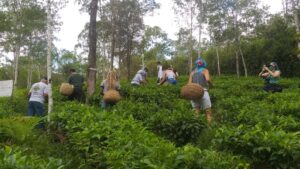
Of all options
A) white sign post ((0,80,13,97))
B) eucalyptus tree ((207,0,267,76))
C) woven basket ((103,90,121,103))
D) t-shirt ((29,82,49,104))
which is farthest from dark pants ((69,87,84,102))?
eucalyptus tree ((207,0,267,76))

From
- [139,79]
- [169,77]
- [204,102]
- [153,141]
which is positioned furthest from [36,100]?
[169,77]

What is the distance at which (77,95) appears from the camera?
14.1 m

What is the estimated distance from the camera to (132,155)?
4789 mm

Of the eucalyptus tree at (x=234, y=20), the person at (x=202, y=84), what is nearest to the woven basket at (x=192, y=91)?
the person at (x=202, y=84)

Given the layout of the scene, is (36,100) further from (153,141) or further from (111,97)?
(153,141)

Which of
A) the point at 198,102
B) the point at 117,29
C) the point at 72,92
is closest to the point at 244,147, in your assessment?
the point at 198,102

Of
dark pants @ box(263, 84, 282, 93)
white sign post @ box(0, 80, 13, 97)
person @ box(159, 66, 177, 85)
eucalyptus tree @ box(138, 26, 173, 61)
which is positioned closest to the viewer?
white sign post @ box(0, 80, 13, 97)

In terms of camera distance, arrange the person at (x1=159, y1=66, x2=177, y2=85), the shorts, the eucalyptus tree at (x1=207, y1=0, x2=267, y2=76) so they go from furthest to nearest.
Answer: the eucalyptus tree at (x1=207, y1=0, x2=267, y2=76) < the person at (x1=159, y1=66, x2=177, y2=85) < the shorts

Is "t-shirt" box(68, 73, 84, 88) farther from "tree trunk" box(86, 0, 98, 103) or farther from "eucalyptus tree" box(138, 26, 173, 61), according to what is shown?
"eucalyptus tree" box(138, 26, 173, 61)

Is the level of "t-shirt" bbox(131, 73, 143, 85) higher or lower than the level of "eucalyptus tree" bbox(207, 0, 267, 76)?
lower

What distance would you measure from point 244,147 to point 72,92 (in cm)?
918

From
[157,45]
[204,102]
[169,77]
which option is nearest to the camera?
[204,102]

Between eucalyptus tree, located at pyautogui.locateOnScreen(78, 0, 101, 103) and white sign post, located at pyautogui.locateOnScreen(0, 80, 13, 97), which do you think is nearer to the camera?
white sign post, located at pyautogui.locateOnScreen(0, 80, 13, 97)

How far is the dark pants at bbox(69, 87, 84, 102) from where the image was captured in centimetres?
1393
